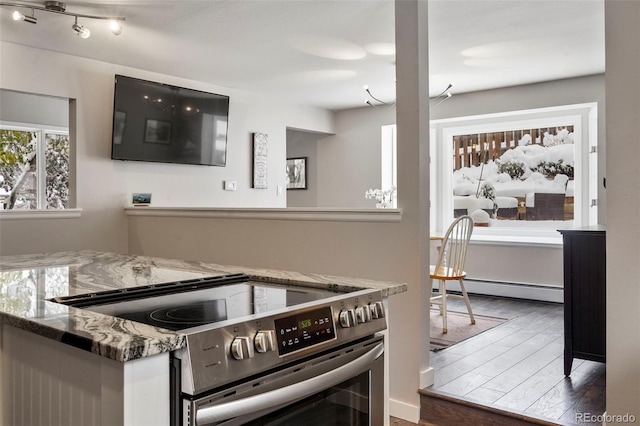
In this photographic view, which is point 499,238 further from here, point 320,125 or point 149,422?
point 149,422

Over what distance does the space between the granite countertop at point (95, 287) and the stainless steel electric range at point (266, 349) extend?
0.06 m

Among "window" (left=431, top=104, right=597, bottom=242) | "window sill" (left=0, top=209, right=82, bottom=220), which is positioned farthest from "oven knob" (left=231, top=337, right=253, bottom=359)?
"window" (left=431, top=104, right=597, bottom=242)

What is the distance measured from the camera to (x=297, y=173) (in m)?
7.39

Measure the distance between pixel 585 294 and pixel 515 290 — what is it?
2.77 meters

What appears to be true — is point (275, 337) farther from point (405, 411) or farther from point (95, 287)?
point (405, 411)

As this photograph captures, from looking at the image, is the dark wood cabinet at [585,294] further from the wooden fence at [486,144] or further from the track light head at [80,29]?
the track light head at [80,29]

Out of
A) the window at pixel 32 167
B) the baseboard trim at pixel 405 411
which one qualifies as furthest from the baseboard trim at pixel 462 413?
the window at pixel 32 167

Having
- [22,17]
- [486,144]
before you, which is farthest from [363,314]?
[486,144]

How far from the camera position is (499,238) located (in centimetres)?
564

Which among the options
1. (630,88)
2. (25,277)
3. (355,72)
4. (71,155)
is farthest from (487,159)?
(25,277)

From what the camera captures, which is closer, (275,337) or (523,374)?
(275,337)

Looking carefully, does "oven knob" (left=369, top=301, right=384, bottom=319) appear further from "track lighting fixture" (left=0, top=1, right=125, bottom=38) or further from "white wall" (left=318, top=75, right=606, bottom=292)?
"white wall" (left=318, top=75, right=606, bottom=292)

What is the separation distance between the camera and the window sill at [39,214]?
13.3 feet

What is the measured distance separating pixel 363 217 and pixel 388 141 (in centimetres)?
384
